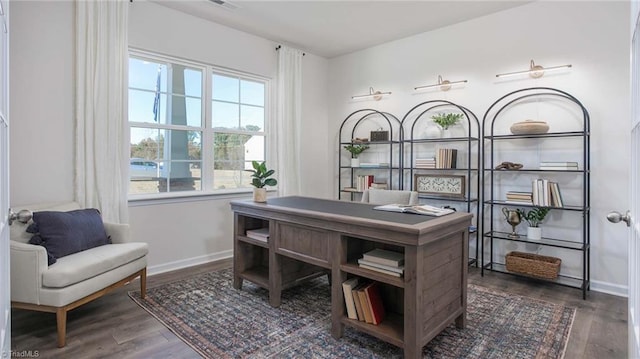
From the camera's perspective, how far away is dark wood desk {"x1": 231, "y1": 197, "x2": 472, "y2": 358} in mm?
1911

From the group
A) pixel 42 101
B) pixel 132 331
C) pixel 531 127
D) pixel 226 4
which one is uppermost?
pixel 226 4

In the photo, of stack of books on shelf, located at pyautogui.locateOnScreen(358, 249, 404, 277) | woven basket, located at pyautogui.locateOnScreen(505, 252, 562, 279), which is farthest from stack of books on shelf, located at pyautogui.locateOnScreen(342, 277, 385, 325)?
woven basket, located at pyautogui.locateOnScreen(505, 252, 562, 279)

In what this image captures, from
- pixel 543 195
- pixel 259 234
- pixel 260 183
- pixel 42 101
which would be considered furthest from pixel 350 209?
pixel 42 101

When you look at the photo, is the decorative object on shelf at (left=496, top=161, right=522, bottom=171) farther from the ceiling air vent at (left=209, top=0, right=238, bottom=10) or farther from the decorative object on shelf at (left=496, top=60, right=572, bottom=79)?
the ceiling air vent at (left=209, top=0, right=238, bottom=10)

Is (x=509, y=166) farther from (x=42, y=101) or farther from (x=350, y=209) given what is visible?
(x=42, y=101)

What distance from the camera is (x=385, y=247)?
2.53 meters

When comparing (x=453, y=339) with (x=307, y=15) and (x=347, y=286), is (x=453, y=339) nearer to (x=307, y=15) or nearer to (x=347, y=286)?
(x=347, y=286)

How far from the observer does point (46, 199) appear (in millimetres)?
2953

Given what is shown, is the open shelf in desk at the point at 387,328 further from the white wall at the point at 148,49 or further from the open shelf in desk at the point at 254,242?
the white wall at the point at 148,49

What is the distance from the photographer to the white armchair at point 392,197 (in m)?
3.26

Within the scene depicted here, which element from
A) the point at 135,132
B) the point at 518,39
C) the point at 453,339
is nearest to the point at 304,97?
the point at 135,132

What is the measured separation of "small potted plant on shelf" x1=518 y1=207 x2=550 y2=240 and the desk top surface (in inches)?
70.4

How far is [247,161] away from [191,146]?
0.78 meters

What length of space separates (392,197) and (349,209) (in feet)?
2.92
